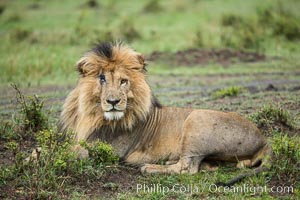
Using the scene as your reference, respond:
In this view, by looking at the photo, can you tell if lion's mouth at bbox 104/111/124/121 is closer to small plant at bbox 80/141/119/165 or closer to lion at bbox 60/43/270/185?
lion at bbox 60/43/270/185

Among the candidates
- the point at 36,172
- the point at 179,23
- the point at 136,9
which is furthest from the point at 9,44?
the point at 36,172

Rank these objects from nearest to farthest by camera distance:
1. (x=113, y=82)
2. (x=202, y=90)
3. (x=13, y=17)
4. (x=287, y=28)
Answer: (x=113, y=82)
(x=202, y=90)
(x=287, y=28)
(x=13, y=17)

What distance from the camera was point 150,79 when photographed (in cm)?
1082

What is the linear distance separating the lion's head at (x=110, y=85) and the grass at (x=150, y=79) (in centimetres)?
33

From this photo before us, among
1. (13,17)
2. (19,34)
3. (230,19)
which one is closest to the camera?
(19,34)

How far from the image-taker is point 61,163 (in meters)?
5.15

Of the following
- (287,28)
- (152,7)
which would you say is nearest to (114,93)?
(287,28)

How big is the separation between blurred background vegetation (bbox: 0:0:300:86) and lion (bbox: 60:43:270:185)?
452 centimetres

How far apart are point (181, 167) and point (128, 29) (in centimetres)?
953

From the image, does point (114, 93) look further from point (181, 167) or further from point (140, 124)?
point (181, 167)

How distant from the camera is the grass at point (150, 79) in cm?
514

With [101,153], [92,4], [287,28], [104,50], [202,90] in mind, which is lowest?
[101,153]

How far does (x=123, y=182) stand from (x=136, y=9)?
13.9 meters

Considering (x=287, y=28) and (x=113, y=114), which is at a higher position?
(x=287, y=28)
